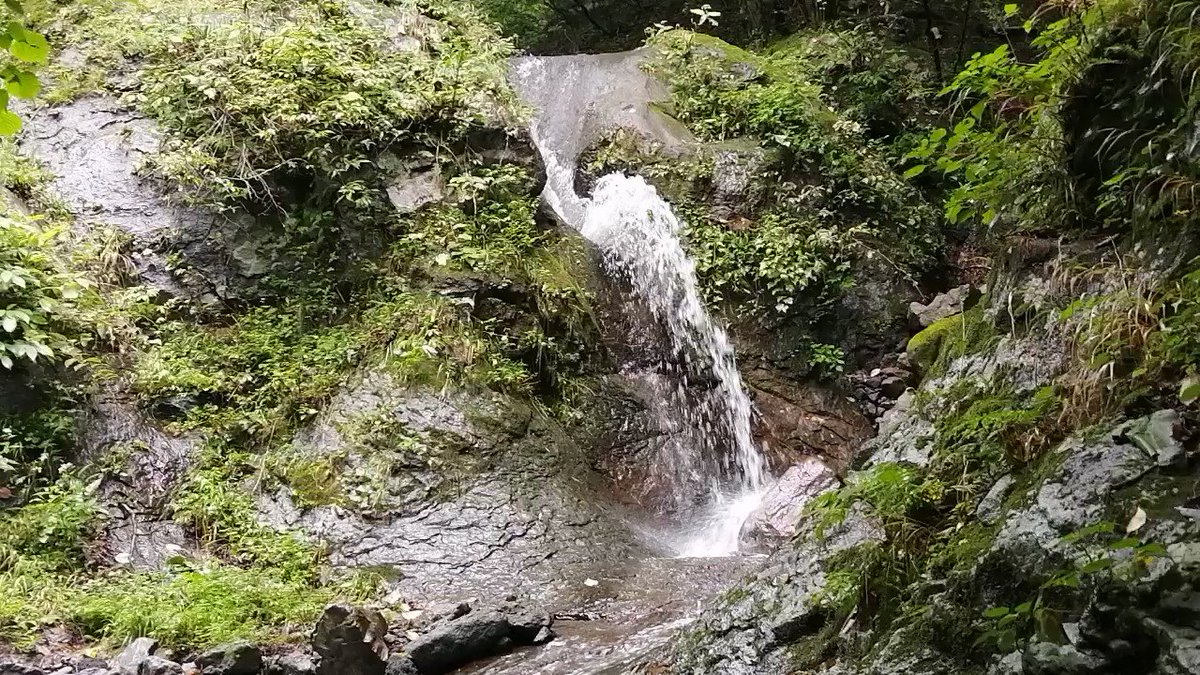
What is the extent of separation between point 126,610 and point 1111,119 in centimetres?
618

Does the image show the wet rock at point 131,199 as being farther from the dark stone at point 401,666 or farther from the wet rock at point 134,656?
the dark stone at point 401,666

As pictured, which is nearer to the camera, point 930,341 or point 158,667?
point 158,667

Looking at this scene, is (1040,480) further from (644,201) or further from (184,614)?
(644,201)

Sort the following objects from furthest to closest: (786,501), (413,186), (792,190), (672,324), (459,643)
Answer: (792,190) → (672,324) → (413,186) → (786,501) → (459,643)

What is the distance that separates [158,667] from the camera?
14.7ft

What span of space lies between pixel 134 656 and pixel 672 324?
6246 mm

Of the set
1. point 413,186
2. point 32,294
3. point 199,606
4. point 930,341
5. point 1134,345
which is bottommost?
point 199,606

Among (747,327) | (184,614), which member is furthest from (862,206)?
(184,614)

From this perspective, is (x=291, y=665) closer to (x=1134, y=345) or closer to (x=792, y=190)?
(x=1134, y=345)

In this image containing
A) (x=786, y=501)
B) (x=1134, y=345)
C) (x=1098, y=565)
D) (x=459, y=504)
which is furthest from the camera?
(x=786, y=501)

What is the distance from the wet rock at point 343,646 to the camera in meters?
4.49

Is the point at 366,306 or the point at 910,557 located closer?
the point at 910,557

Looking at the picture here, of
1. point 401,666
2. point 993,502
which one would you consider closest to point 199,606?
point 401,666

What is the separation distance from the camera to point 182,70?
29.1ft
